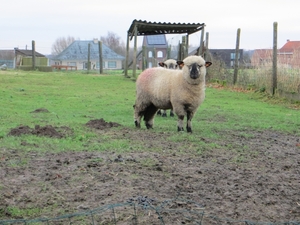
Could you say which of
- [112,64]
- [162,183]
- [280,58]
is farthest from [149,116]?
[112,64]

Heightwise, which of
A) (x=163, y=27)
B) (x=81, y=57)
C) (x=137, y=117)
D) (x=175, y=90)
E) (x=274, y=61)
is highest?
(x=163, y=27)

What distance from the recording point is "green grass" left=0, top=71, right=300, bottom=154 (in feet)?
29.5

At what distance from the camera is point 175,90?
10.9 metres

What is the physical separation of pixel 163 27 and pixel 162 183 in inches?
812

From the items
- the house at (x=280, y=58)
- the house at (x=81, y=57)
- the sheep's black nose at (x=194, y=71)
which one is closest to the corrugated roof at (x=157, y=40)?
the house at (x=81, y=57)

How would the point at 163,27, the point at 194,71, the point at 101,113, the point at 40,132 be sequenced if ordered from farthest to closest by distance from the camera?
the point at 163,27 → the point at 101,113 → the point at 194,71 → the point at 40,132

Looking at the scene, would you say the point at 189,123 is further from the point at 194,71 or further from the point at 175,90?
the point at 194,71

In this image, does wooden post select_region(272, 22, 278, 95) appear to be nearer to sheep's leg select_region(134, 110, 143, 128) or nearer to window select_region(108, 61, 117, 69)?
sheep's leg select_region(134, 110, 143, 128)

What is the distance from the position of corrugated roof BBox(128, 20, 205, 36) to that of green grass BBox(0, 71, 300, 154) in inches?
127

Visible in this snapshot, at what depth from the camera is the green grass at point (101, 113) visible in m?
8.99

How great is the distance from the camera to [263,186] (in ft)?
20.1

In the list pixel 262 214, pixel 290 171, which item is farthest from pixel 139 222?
pixel 290 171

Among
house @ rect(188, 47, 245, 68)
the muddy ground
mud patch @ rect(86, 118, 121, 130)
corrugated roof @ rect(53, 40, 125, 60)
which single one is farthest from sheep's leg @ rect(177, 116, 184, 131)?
corrugated roof @ rect(53, 40, 125, 60)

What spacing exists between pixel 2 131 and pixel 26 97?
945cm
